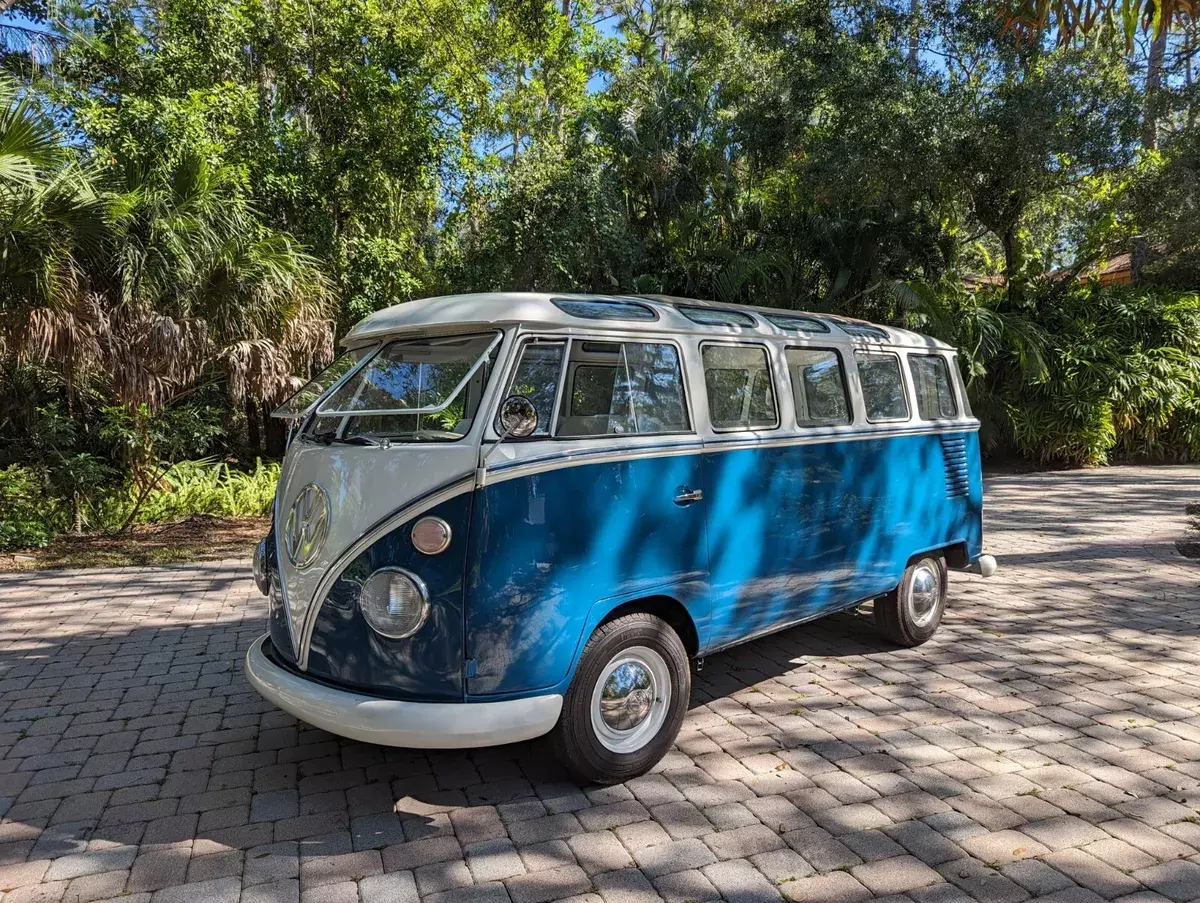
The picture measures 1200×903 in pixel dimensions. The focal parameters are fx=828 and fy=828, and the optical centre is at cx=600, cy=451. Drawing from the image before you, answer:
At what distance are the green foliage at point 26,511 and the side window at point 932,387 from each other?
30.6 ft

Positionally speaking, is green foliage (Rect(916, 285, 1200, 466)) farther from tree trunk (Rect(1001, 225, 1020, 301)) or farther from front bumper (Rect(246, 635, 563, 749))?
front bumper (Rect(246, 635, 563, 749))

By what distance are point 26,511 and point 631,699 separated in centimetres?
927

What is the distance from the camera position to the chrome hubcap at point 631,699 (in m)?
3.70

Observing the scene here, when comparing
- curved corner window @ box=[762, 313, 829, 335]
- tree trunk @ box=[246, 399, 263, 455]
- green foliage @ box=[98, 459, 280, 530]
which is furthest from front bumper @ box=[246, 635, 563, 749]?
tree trunk @ box=[246, 399, 263, 455]

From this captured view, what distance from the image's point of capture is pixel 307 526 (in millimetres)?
3701

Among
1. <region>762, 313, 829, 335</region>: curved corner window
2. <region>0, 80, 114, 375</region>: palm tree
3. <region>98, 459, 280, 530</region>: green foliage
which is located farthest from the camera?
<region>98, 459, 280, 530</region>: green foliage

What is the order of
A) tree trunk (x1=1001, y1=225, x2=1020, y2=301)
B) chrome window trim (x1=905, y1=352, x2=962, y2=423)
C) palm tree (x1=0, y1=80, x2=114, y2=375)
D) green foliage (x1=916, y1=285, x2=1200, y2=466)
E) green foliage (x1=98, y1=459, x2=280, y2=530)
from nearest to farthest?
1. chrome window trim (x1=905, y1=352, x2=962, y2=423)
2. palm tree (x1=0, y1=80, x2=114, y2=375)
3. green foliage (x1=98, y1=459, x2=280, y2=530)
4. green foliage (x1=916, y1=285, x2=1200, y2=466)
5. tree trunk (x1=1001, y1=225, x2=1020, y2=301)

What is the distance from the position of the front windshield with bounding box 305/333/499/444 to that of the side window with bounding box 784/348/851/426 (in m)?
1.96

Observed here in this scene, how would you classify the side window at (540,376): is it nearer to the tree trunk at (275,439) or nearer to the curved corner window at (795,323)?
the curved corner window at (795,323)

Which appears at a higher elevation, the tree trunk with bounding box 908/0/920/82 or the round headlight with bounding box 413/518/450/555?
the tree trunk with bounding box 908/0/920/82

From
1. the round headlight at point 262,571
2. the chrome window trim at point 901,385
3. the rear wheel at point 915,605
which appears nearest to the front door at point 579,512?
the round headlight at point 262,571

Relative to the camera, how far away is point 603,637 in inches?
142

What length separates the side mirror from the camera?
342 cm

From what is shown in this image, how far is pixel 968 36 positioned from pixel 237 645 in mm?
14001
